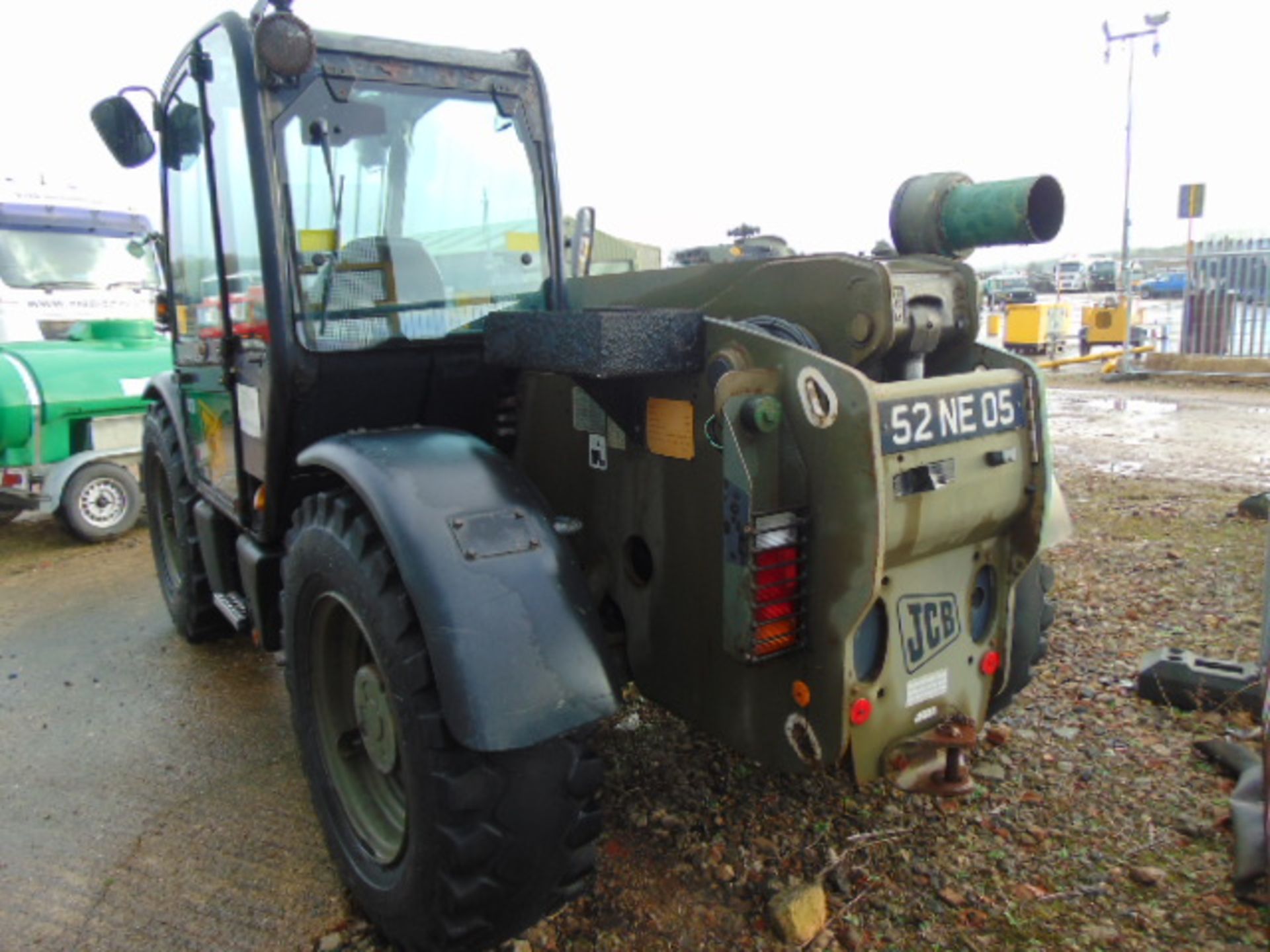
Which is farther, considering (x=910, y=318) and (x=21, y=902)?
(x=21, y=902)

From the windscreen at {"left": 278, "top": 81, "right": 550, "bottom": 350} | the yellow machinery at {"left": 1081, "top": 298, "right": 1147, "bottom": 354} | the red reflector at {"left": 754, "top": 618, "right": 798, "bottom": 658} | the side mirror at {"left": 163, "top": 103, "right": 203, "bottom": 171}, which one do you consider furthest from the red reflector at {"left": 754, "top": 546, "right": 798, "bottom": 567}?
the yellow machinery at {"left": 1081, "top": 298, "right": 1147, "bottom": 354}

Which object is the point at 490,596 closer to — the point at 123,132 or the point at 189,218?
the point at 189,218

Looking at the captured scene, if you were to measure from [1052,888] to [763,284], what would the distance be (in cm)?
182

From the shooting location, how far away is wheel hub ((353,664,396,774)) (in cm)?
234

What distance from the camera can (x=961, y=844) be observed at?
2752 mm

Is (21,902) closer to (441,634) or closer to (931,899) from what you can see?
(441,634)

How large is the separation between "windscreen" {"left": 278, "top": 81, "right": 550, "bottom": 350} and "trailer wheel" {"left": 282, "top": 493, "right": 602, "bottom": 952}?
655mm

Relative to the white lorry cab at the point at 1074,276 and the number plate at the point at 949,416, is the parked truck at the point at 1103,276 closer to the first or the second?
the white lorry cab at the point at 1074,276

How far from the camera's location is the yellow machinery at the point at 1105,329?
56.3 ft

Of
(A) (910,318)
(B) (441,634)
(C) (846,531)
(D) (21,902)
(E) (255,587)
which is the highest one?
(A) (910,318)

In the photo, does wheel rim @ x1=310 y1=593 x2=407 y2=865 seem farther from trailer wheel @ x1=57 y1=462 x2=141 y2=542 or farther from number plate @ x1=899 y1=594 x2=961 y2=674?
trailer wheel @ x1=57 y1=462 x2=141 y2=542

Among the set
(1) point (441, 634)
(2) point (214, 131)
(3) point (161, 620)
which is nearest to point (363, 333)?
(2) point (214, 131)

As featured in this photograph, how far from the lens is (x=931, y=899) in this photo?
99.3 inches

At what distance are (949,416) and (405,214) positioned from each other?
1.76m
